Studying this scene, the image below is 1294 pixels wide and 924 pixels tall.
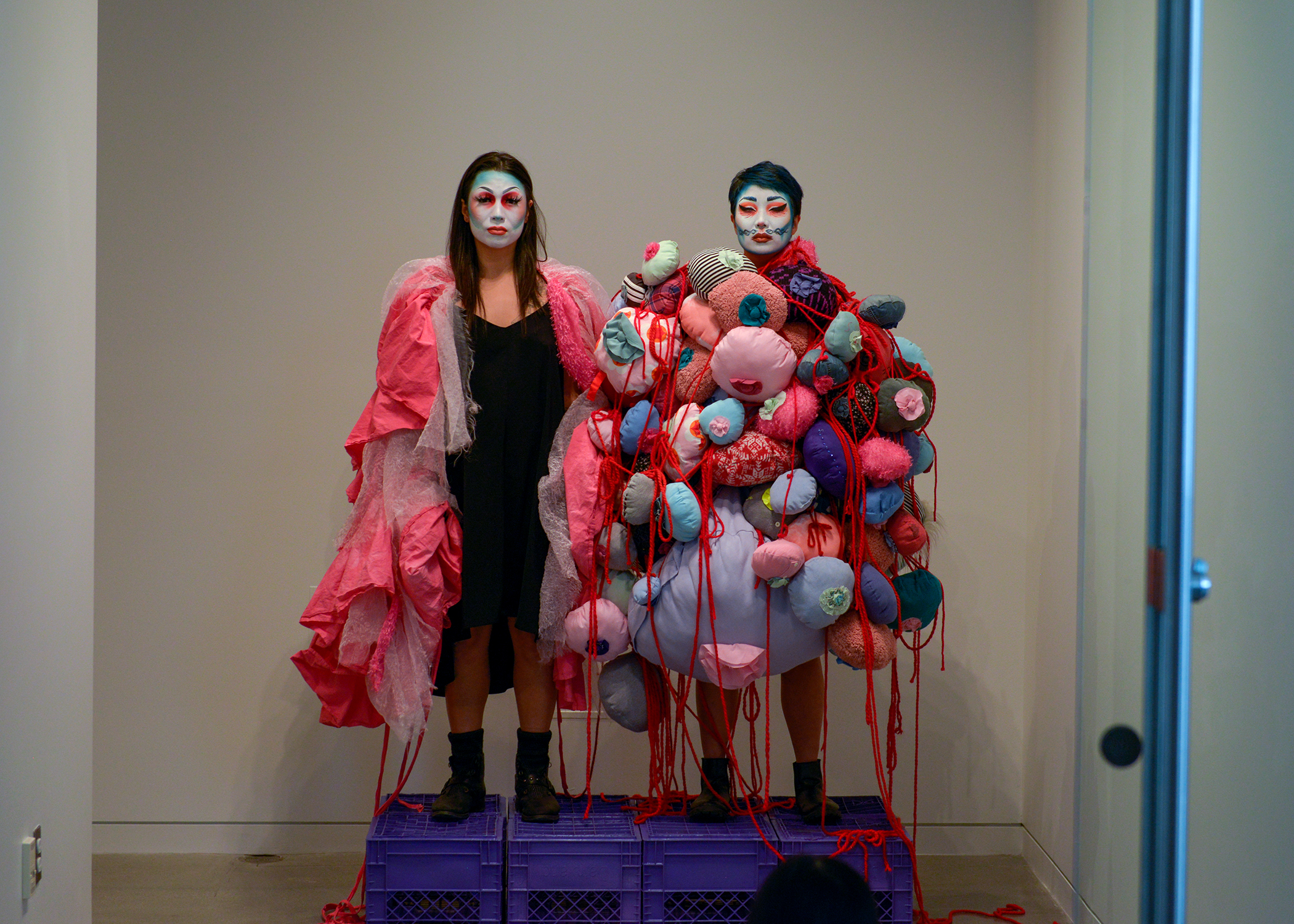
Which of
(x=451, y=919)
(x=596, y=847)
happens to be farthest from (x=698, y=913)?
(x=451, y=919)

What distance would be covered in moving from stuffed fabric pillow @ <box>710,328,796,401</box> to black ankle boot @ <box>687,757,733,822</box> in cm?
80

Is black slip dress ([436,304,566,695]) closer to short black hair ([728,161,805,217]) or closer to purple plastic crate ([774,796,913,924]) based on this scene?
short black hair ([728,161,805,217])

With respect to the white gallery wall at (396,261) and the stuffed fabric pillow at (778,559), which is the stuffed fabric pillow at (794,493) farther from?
the white gallery wall at (396,261)

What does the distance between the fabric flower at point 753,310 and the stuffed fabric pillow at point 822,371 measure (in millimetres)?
115

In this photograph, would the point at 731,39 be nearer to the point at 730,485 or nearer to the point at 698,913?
the point at 730,485

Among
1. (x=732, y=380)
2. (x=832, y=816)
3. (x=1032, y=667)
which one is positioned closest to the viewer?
(x=732, y=380)

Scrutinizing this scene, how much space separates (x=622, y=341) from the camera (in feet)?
7.55

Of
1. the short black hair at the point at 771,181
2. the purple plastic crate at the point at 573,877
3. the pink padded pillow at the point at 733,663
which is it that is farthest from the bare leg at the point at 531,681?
the short black hair at the point at 771,181

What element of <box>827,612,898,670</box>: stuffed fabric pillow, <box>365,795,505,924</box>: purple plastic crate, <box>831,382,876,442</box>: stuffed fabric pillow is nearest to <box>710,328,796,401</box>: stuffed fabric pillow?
<box>831,382,876,442</box>: stuffed fabric pillow

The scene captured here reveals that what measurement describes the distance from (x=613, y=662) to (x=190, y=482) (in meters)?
1.41

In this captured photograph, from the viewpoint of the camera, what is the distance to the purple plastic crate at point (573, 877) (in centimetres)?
229

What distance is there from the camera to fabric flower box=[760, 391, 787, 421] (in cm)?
222

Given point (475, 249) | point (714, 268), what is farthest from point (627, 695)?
point (475, 249)

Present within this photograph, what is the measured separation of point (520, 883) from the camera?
228 centimetres
